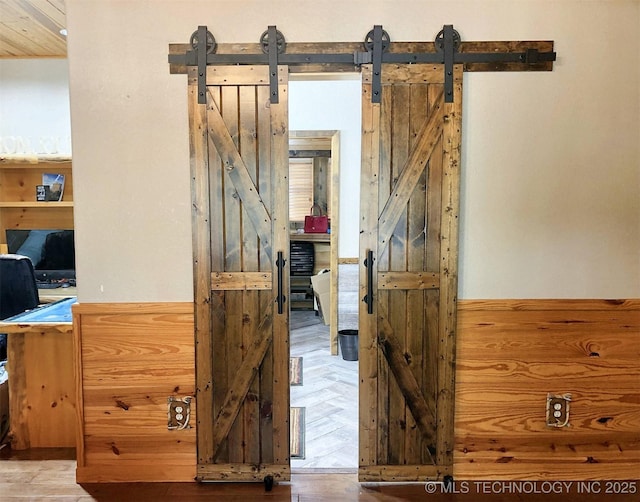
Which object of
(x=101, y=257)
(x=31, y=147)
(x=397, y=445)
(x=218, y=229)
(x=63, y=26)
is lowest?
(x=397, y=445)

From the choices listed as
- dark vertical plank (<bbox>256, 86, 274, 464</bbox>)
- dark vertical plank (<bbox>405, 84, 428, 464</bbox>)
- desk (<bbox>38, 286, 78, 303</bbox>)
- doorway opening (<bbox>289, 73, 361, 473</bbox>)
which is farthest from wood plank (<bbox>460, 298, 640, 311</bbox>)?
desk (<bbox>38, 286, 78, 303</bbox>)

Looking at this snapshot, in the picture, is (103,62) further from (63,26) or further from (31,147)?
(31,147)

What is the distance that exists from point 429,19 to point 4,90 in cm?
371

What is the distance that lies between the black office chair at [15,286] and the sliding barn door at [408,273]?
2.20 metres

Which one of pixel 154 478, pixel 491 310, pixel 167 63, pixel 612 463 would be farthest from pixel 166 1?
pixel 612 463

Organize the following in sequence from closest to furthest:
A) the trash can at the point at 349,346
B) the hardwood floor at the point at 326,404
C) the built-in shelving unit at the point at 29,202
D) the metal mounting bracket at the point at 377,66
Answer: the metal mounting bracket at the point at 377,66 → the hardwood floor at the point at 326,404 → the built-in shelving unit at the point at 29,202 → the trash can at the point at 349,346

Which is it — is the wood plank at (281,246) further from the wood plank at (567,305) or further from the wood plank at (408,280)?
the wood plank at (567,305)

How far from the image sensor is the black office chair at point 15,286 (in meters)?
2.71

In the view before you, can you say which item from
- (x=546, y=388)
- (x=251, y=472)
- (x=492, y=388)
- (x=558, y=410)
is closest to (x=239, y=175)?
(x=251, y=472)

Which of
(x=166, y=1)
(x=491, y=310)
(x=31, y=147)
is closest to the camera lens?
(x=166, y=1)

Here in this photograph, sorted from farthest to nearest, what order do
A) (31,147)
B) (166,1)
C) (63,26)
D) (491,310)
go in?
(31,147) < (63,26) < (491,310) < (166,1)

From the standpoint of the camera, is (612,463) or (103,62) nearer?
(103,62)

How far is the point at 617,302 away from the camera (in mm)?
2168

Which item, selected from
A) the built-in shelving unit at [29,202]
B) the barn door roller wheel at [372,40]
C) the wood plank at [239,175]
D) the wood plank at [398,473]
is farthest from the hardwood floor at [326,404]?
the built-in shelving unit at [29,202]
